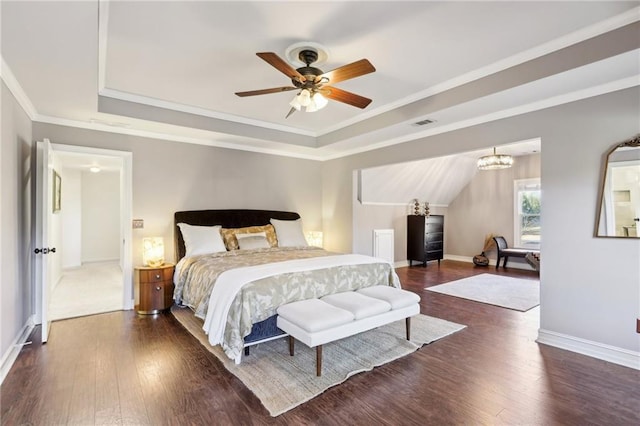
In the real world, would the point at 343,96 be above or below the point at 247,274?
above

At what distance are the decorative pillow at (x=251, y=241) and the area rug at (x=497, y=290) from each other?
3.02 meters

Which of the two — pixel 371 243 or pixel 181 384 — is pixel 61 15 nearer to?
pixel 181 384

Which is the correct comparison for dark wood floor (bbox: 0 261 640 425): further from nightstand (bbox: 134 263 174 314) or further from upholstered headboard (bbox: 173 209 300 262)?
upholstered headboard (bbox: 173 209 300 262)

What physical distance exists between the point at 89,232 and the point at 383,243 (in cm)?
764

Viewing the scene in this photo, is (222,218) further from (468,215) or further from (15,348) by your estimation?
(468,215)

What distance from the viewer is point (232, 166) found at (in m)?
5.35

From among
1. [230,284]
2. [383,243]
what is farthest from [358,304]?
[383,243]

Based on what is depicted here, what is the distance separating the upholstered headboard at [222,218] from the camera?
185 inches

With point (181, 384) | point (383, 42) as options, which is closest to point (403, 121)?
point (383, 42)

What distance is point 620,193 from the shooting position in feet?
9.24

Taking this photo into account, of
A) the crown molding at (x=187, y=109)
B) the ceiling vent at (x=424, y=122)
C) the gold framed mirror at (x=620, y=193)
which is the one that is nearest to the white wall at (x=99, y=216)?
the crown molding at (x=187, y=109)

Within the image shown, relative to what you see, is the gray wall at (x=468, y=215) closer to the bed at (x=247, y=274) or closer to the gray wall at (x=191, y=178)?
the gray wall at (x=191, y=178)

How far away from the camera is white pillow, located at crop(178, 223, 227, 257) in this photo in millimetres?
4285

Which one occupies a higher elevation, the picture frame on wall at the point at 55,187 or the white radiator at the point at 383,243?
the picture frame on wall at the point at 55,187
